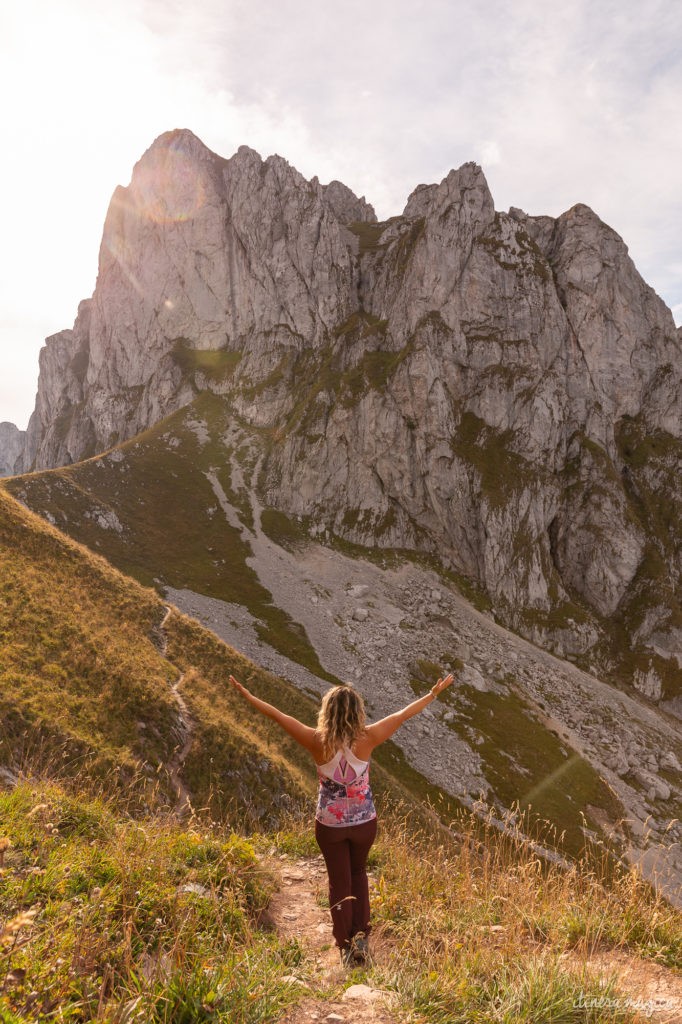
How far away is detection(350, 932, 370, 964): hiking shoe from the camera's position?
4855 mm

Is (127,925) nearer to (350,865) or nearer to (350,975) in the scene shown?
(350,975)

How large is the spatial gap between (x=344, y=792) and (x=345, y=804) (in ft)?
0.44

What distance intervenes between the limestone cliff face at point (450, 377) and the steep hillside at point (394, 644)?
11769 mm

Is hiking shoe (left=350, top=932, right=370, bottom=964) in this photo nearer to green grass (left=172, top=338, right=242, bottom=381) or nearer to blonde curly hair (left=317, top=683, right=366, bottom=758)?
blonde curly hair (left=317, top=683, right=366, bottom=758)

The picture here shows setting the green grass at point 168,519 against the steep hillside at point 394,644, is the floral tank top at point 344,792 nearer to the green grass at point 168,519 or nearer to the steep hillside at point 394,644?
the steep hillside at point 394,644

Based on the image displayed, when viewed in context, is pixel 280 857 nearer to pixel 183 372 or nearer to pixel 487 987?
pixel 487 987

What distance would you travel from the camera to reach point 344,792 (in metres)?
5.69

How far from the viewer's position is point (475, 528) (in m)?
90.4

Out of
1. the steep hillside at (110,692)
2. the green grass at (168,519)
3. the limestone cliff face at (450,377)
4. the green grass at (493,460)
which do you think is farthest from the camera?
the green grass at (493,460)

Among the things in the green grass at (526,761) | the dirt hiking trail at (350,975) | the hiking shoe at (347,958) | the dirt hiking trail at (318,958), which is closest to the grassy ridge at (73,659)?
the dirt hiking trail at (318,958)

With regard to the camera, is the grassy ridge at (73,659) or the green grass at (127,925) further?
the grassy ridge at (73,659)

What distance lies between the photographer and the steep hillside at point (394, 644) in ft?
149

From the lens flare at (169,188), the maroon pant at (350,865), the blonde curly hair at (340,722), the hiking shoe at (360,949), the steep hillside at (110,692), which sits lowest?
the steep hillside at (110,692)

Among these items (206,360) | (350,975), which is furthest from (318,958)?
(206,360)
